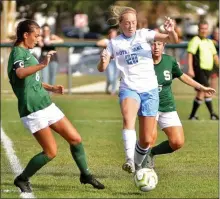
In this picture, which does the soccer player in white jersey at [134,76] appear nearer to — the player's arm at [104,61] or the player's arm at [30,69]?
the player's arm at [104,61]

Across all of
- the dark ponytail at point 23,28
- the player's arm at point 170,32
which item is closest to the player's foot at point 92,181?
the dark ponytail at point 23,28

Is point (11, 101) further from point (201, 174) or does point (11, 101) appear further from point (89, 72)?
point (201, 174)

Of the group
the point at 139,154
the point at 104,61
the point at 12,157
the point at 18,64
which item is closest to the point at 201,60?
the point at 12,157

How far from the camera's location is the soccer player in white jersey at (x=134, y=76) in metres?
10.8

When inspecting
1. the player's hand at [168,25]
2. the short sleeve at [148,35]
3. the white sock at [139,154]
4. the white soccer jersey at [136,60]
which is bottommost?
the white sock at [139,154]

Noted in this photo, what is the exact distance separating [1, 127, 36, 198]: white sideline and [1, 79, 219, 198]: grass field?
82 mm

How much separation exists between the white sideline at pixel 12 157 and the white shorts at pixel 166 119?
6.29ft

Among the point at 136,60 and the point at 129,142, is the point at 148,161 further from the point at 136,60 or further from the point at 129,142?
the point at 136,60

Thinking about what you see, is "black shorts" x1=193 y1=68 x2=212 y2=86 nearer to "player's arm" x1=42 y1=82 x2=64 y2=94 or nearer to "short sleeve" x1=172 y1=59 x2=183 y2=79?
"short sleeve" x1=172 y1=59 x2=183 y2=79

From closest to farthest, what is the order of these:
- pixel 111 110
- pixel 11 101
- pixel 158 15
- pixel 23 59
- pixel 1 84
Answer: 1. pixel 23 59
2. pixel 111 110
3. pixel 11 101
4. pixel 1 84
5. pixel 158 15

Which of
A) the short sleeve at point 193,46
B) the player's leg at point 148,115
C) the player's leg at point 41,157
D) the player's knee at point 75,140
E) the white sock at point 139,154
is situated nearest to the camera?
the player's leg at point 41,157

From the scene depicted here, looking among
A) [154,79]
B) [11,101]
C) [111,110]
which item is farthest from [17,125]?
[154,79]

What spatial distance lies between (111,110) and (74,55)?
1004 centimetres

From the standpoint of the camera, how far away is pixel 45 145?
10336 millimetres
